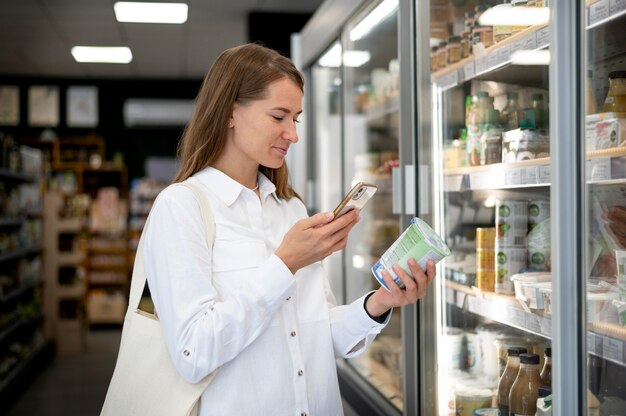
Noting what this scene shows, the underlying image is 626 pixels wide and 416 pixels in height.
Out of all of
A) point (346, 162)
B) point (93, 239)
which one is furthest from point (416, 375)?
point (93, 239)

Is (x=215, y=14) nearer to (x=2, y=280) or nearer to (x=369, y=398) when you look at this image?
(x=2, y=280)

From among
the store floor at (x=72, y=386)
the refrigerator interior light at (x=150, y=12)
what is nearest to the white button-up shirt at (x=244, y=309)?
the store floor at (x=72, y=386)

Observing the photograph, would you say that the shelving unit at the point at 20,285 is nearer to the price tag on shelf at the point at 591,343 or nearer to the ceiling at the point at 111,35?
the ceiling at the point at 111,35

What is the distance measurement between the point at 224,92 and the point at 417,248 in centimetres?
60

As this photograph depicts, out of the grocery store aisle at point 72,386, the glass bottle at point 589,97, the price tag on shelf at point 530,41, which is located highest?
the price tag on shelf at point 530,41

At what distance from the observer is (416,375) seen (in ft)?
8.48

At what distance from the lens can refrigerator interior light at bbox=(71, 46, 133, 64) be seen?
28.8 ft

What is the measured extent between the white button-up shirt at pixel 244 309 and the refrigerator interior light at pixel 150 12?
5430 mm

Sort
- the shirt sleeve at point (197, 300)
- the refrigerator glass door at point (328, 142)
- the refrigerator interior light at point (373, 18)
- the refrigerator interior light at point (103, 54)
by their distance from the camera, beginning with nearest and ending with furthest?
the shirt sleeve at point (197, 300) → the refrigerator interior light at point (373, 18) → the refrigerator glass door at point (328, 142) → the refrigerator interior light at point (103, 54)

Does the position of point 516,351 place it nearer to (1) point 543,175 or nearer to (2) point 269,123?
(1) point 543,175

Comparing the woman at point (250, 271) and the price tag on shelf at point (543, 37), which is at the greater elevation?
the price tag on shelf at point (543, 37)

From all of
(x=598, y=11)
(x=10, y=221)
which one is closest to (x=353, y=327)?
(x=598, y=11)

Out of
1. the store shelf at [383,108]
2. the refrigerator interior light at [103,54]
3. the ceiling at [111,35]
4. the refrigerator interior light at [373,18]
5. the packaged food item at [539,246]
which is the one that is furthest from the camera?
the refrigerator interior light at [103,54]

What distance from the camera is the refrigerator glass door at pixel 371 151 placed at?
3.71 m
